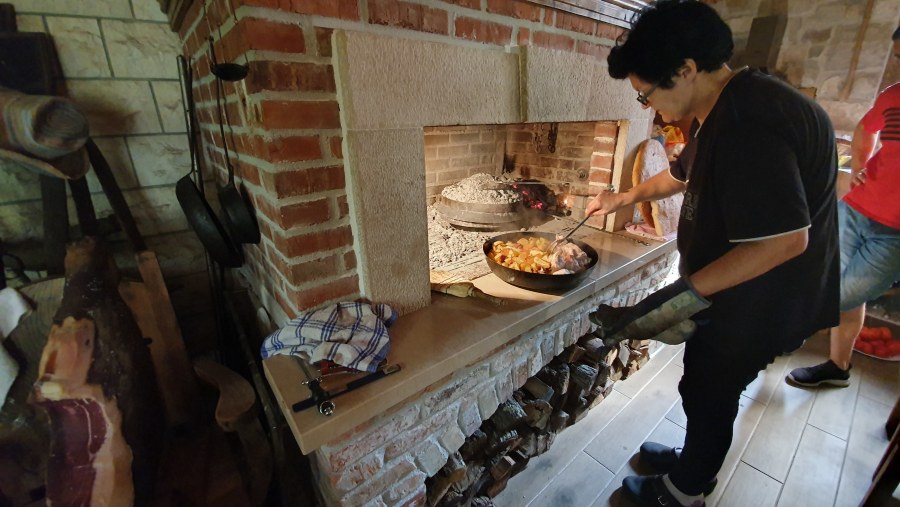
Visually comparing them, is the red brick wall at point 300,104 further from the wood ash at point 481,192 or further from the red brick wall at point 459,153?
the red brick wall at point 459,153

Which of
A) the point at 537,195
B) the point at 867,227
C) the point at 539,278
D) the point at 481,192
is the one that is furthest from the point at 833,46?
the point at 539,278

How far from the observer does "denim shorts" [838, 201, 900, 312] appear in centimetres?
194

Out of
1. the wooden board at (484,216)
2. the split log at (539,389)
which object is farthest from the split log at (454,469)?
the wooden board at (484,216)

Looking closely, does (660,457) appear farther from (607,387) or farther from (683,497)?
(607,387)

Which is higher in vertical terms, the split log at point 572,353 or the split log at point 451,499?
the split log at point 572,353

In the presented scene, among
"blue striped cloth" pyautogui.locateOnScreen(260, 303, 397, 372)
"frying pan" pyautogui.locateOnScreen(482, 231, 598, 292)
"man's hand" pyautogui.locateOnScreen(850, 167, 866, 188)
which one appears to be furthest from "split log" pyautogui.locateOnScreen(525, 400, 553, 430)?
"man's hand" pyautogui.locateOnScreen(850, 167, 866, 188)

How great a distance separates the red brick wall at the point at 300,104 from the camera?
87 cm

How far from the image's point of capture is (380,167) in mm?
1069

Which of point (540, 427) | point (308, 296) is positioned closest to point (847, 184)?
point (540, 427)

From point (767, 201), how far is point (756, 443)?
62.1 inches

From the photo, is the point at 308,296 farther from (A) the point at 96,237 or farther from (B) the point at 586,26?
(B) the point at 586,26

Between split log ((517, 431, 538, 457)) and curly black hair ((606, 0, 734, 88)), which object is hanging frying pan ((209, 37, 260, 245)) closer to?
curly black hair ((606, 0, 734, 88))

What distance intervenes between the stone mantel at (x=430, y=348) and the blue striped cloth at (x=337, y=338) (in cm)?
5

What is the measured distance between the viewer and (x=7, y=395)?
1001mm
